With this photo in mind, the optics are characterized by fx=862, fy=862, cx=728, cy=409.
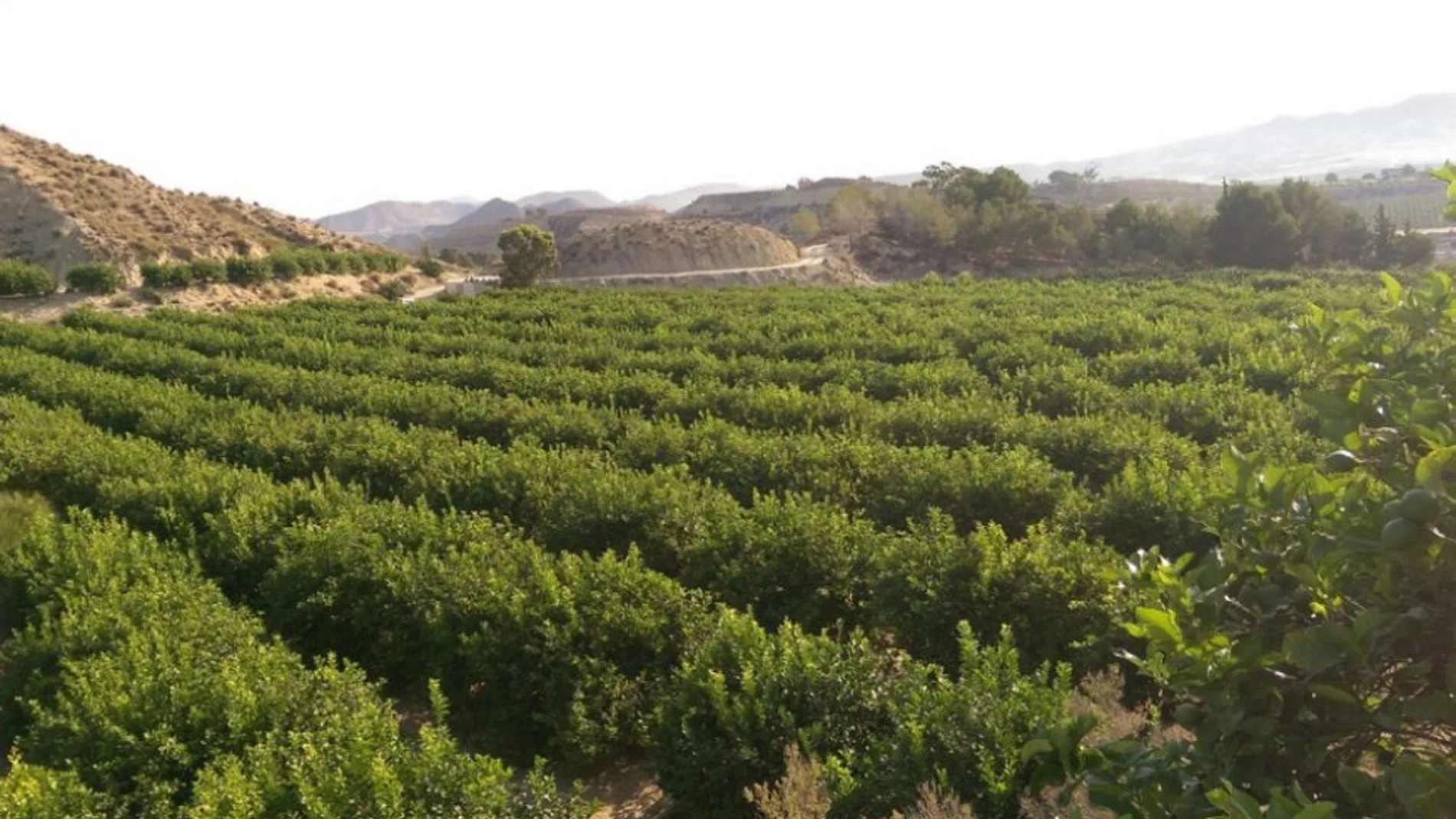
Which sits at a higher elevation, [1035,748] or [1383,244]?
[1035,748]

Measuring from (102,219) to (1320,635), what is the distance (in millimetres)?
62428

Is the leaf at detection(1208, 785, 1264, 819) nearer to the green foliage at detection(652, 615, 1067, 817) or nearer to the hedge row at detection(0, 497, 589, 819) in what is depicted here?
the green foliage at detection(652, 615, 1067, 817)

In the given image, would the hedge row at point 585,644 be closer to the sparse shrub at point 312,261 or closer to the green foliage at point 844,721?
the green foliage at point 844,721

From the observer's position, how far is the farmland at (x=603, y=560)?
5848mm

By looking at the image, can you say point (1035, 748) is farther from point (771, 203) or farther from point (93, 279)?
point (771, 203)

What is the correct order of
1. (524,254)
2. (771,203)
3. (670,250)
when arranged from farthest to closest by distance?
1. (771,203)
2. (670,250)
3. (524,254)

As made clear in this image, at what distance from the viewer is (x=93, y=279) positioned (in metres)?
35.7

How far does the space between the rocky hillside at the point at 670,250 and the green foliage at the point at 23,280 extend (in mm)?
30922

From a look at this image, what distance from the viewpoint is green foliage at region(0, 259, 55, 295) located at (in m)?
34.1

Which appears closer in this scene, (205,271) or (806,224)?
(205,271)

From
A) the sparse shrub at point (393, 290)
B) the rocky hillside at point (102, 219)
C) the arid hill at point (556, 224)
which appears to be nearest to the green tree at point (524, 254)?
the sparse shrub at point (393, 290)

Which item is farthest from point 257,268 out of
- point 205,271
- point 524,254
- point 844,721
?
point 844,721

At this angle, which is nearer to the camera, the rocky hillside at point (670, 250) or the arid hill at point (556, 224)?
the rocky hillside at point (670, 250)

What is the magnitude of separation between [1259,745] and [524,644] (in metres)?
5.98
